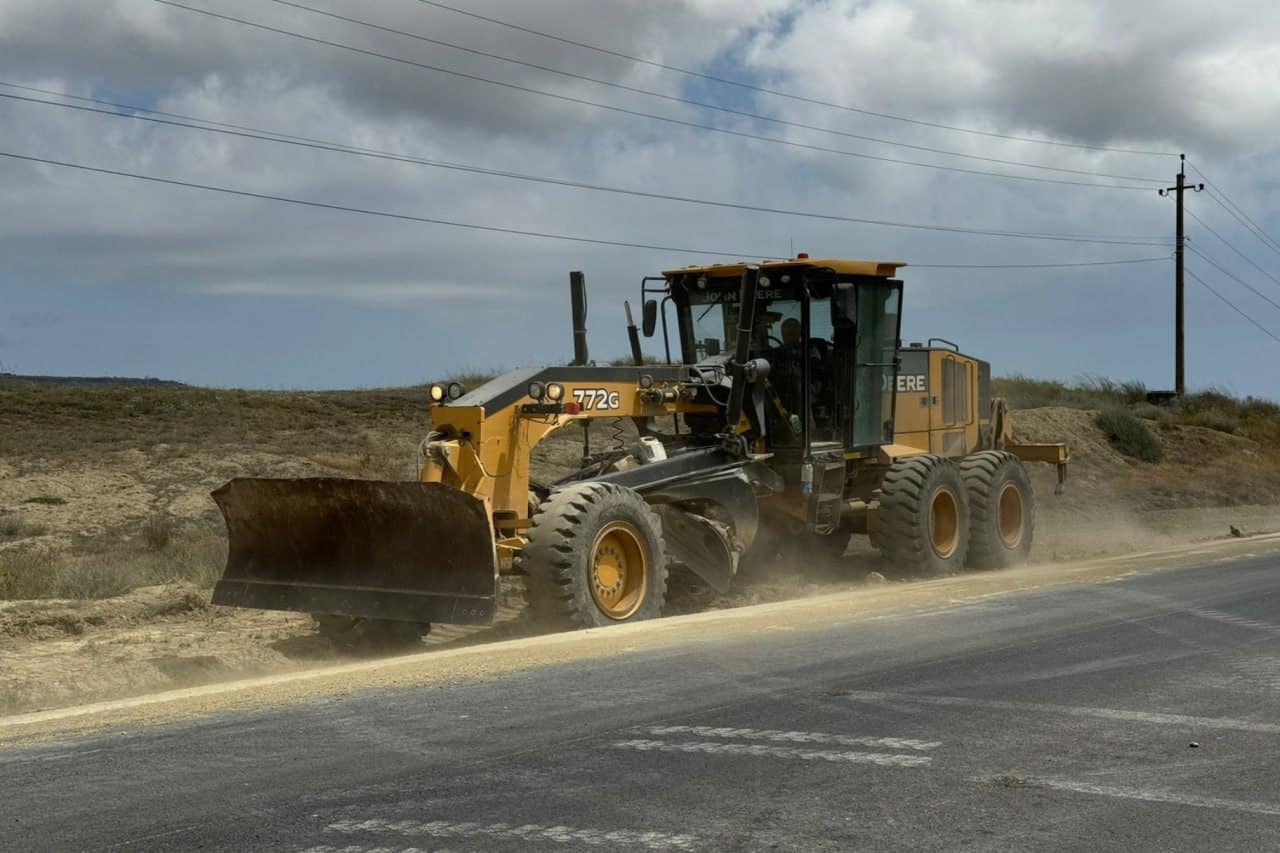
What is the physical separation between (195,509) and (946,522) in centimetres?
1040

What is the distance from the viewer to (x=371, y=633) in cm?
1174

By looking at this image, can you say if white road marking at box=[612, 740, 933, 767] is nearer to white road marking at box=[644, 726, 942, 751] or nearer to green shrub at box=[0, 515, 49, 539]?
white road marking at box=[644, 726, 942, 751]

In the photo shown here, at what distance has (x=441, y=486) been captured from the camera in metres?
10.7

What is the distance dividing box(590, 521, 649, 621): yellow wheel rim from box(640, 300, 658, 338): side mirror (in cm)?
326

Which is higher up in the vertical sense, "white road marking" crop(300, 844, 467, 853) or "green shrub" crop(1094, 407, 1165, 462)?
"green shrub" crop(1094, 407, 1165, 462)

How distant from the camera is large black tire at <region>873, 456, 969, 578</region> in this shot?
51.0ft

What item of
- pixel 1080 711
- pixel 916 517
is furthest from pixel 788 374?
pixel 1080 711

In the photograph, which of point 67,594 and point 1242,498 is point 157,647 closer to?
point 67,594

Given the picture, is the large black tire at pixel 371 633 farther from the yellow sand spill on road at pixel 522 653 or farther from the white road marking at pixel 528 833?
the white road marking at pixel 528 833

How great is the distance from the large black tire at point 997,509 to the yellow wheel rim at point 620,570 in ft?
20.2

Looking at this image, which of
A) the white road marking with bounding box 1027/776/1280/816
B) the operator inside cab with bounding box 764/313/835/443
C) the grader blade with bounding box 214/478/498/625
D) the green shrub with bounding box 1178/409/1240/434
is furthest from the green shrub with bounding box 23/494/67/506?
the green shrub with bounding box 1178/409/1240/434

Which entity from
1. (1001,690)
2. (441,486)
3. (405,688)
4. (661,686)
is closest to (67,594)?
(441,486)

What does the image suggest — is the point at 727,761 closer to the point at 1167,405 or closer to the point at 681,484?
the point at 681,484

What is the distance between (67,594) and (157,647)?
2.54 m
